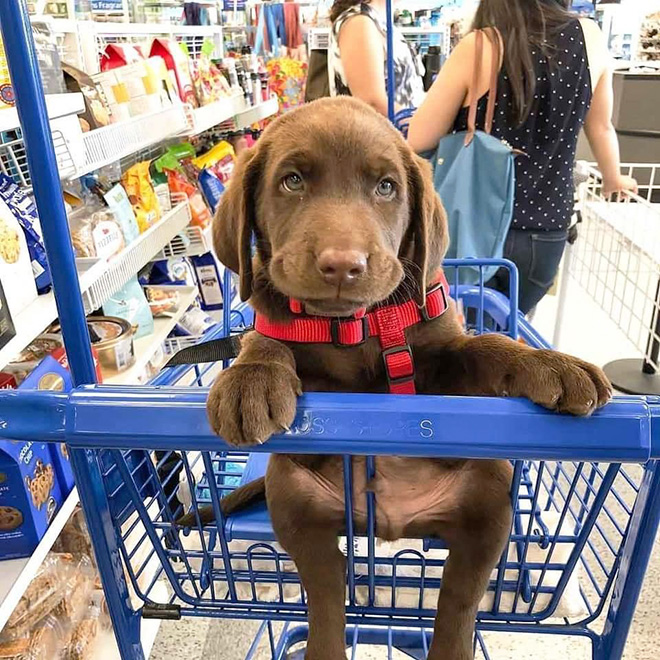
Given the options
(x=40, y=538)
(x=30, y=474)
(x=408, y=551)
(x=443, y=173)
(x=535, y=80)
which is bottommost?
(x=40, y=538)

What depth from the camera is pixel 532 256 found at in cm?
206

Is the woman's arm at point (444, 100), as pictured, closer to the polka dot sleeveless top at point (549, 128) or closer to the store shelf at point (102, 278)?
the polka dot sleeveless top at point (549, 128)

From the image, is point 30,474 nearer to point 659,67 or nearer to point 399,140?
point 399,140

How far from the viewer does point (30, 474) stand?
1.41m

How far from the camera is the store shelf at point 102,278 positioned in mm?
1432

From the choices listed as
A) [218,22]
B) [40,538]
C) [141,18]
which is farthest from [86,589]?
[218,22]

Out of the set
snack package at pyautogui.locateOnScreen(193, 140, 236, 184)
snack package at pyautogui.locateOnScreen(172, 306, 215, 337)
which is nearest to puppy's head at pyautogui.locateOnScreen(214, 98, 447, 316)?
snack package at pyautogui.locateOnScreen(172, 306, 215, 337)

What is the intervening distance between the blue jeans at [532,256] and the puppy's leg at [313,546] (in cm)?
127

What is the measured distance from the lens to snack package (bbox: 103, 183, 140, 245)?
2.06 metres

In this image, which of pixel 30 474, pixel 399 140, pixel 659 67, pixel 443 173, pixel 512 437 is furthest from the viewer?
pixel 659 67

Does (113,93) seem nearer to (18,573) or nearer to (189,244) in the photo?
(189,244)

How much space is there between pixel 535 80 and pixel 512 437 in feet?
4.72

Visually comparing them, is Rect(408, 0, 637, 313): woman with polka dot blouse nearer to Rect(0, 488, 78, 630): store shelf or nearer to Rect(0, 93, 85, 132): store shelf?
Rect(0, 93, 85, 132): store shelf

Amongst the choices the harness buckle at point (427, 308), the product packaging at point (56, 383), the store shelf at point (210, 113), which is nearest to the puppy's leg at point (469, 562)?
the harness buckle at point (427, 308)
